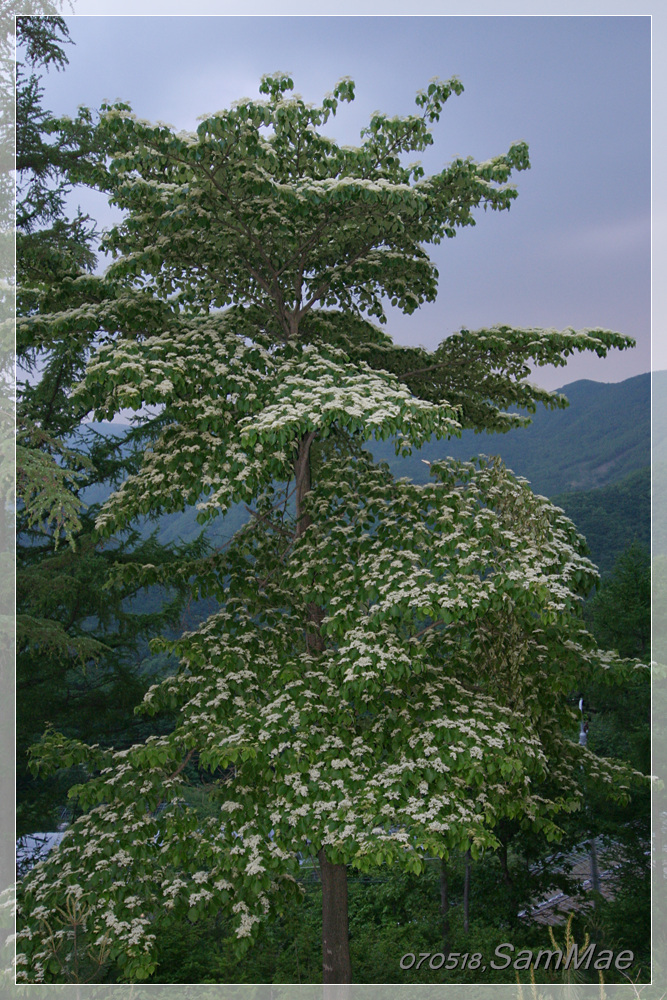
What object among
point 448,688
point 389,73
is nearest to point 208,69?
point 389,73

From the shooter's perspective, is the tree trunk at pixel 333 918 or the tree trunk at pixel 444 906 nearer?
the tree trunk at pixel 333 918

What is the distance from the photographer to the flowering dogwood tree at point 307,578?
4562 millimetres

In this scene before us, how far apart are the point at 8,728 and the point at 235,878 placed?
465cm

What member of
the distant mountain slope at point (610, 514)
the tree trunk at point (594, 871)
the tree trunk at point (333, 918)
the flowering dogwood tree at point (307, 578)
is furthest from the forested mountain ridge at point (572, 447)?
the flowering dogwood tree at point (307, 578)

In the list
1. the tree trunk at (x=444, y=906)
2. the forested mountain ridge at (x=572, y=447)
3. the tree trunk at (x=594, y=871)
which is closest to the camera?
the tree trunk at (x=444, y=906)

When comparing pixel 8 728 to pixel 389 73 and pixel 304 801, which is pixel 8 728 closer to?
pixel 304 801

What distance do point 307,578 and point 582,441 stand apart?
19148 millimetres

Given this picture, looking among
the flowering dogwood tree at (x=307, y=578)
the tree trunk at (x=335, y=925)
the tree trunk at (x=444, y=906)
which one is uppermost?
the flowering dogwood tree at (x=307, y=578)

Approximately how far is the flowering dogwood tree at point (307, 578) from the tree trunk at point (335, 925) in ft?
0.06

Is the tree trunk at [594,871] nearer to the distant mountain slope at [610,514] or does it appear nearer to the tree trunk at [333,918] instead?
the tree trunk at [333,918]

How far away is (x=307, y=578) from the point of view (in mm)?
5121

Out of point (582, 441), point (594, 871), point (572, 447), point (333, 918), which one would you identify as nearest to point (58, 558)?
point (333, 918)

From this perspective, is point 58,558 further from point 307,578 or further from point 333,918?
point 333,918

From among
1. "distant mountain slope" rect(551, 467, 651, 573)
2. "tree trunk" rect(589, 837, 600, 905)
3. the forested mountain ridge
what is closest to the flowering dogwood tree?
"tree trunk" rect(589, 837, 600, 905)
